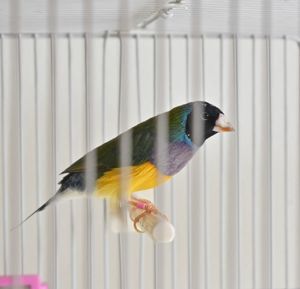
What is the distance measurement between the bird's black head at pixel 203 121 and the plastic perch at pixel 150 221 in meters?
0.09

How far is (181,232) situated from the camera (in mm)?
848

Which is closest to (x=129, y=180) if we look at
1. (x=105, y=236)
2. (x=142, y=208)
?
(x=142, y=208)

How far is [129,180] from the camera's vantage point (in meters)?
0.68

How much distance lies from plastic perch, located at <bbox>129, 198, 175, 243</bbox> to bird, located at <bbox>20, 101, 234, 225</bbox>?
0.02 m

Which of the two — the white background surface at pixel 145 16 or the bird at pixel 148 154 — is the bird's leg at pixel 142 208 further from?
the white background surface at pixel 145 16

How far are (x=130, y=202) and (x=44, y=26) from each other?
8.4 inches

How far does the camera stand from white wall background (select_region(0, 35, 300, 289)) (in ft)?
2.58

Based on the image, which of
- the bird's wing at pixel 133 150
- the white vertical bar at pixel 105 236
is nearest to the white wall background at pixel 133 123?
the white vertical bar at pixel 105 236

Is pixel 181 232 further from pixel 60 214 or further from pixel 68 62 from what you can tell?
pixel 68 62

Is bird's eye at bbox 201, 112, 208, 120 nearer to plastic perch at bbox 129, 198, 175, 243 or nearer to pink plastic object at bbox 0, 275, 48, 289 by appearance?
plastic perch at bbox 129, 198, 175, 243

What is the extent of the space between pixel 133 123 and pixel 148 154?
0.19m

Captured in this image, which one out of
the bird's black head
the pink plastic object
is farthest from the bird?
the pink plastic object

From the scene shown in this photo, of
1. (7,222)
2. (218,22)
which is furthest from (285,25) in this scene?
(7,222)

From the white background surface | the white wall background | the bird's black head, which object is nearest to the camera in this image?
the white background surface
